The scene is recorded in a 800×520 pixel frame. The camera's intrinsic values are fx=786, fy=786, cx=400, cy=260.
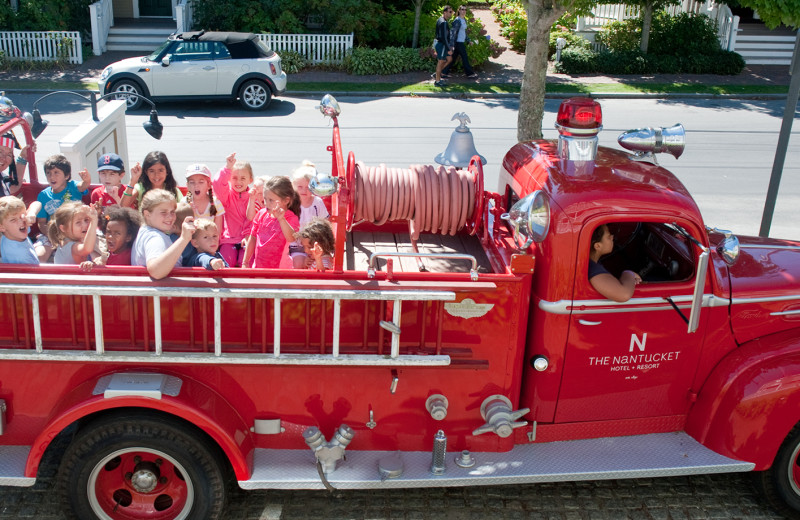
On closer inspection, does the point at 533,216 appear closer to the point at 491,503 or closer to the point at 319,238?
the point at 319,238

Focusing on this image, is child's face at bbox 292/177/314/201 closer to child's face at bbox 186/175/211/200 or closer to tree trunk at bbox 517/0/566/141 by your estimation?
child's face at bbox 186/175/211/200

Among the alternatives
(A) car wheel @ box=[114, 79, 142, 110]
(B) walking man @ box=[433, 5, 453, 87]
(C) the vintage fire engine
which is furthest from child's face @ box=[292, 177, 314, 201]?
(B) walking man @ box=[433, 5, 453, 87]

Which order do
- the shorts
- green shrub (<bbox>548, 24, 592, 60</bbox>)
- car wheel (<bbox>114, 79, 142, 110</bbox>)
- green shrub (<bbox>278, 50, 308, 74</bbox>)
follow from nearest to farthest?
1. car wheel (<bbox>114, 79, 142, 110</bbox>)
2. the shorts
3. green shrub (<bbox>278, 50, 308, 74</bbox>)
4. green shrub (<bbox>548, 24, 592, 60</bbox>)

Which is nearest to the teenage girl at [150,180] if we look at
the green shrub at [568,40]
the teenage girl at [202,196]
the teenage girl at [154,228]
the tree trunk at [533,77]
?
the teenage girl at [202,196]

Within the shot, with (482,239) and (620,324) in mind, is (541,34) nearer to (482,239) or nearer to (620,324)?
(482,239)

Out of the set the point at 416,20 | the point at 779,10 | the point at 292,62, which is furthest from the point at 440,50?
the point at 779,10

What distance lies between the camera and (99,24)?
22516 millimetres

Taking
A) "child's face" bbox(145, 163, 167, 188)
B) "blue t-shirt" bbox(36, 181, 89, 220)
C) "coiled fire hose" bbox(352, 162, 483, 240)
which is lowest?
"blue t-shirt" bbox(36, 181, 89, 220)

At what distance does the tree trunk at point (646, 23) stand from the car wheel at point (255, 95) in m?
11.4

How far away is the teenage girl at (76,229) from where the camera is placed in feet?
16.2

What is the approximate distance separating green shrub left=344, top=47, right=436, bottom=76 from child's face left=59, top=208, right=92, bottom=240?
16990 mm

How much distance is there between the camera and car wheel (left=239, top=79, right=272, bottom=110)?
17109mm

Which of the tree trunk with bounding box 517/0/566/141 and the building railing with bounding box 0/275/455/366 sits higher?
the tree trunk with bounding box 517/0/566/141

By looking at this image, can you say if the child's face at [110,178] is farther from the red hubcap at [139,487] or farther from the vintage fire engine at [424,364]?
the red hubcap at [139,487]
